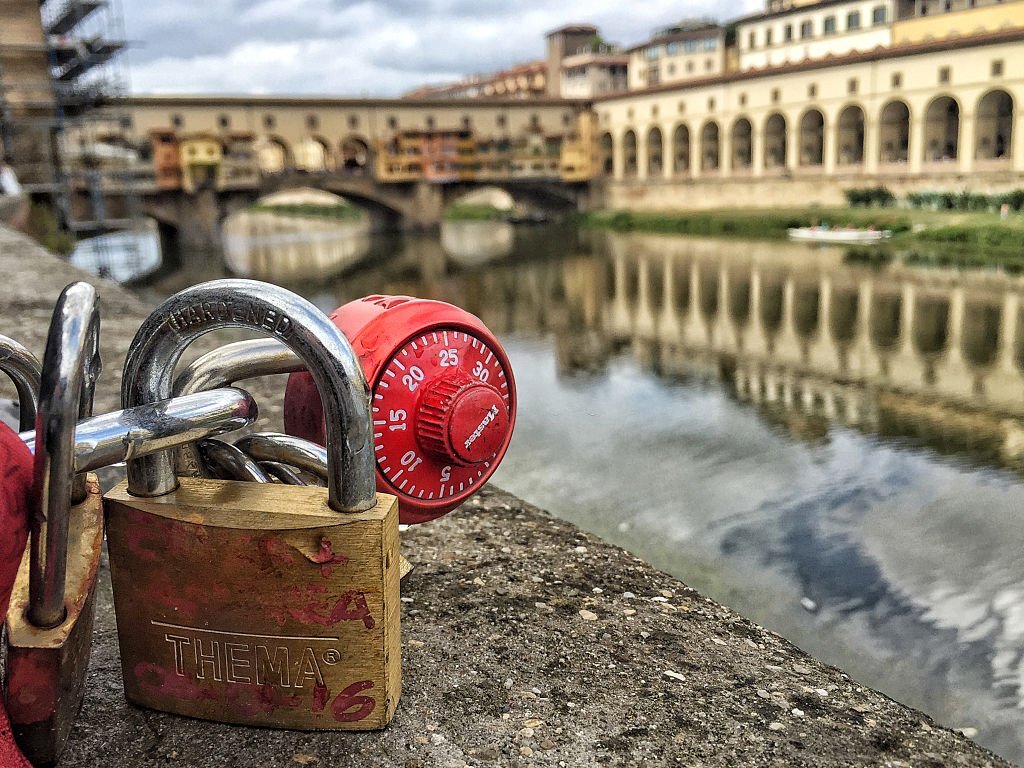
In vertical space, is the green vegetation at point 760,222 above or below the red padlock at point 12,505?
below

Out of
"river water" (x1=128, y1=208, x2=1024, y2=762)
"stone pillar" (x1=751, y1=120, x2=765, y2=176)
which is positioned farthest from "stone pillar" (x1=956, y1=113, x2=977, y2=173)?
"river water" (x1=128, y1=208, x2=1024, y2=762)

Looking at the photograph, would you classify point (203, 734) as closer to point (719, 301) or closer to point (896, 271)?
point (719, 301)

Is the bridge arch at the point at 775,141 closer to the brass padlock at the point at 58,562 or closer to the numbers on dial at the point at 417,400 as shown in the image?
the numbers on dial at the point at 417,400

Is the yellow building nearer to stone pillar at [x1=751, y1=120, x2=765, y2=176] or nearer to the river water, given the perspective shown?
the river water

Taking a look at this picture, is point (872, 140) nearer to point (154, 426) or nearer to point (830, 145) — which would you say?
point (830, 145)

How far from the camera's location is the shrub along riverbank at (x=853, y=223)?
84.7 ft

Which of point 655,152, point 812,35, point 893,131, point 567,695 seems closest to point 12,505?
point 567,695

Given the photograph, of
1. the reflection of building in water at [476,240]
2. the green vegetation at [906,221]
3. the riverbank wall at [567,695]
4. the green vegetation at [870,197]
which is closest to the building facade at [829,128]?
the green vegetation at [870,197]

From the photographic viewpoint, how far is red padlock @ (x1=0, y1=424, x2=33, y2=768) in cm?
126

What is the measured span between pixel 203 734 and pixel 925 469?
23.8 ft

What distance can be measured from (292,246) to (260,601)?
40554mm

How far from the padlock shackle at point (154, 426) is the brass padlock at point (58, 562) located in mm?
59

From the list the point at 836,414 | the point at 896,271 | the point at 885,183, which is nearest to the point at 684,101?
the point at 885,183

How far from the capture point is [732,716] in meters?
1.99
